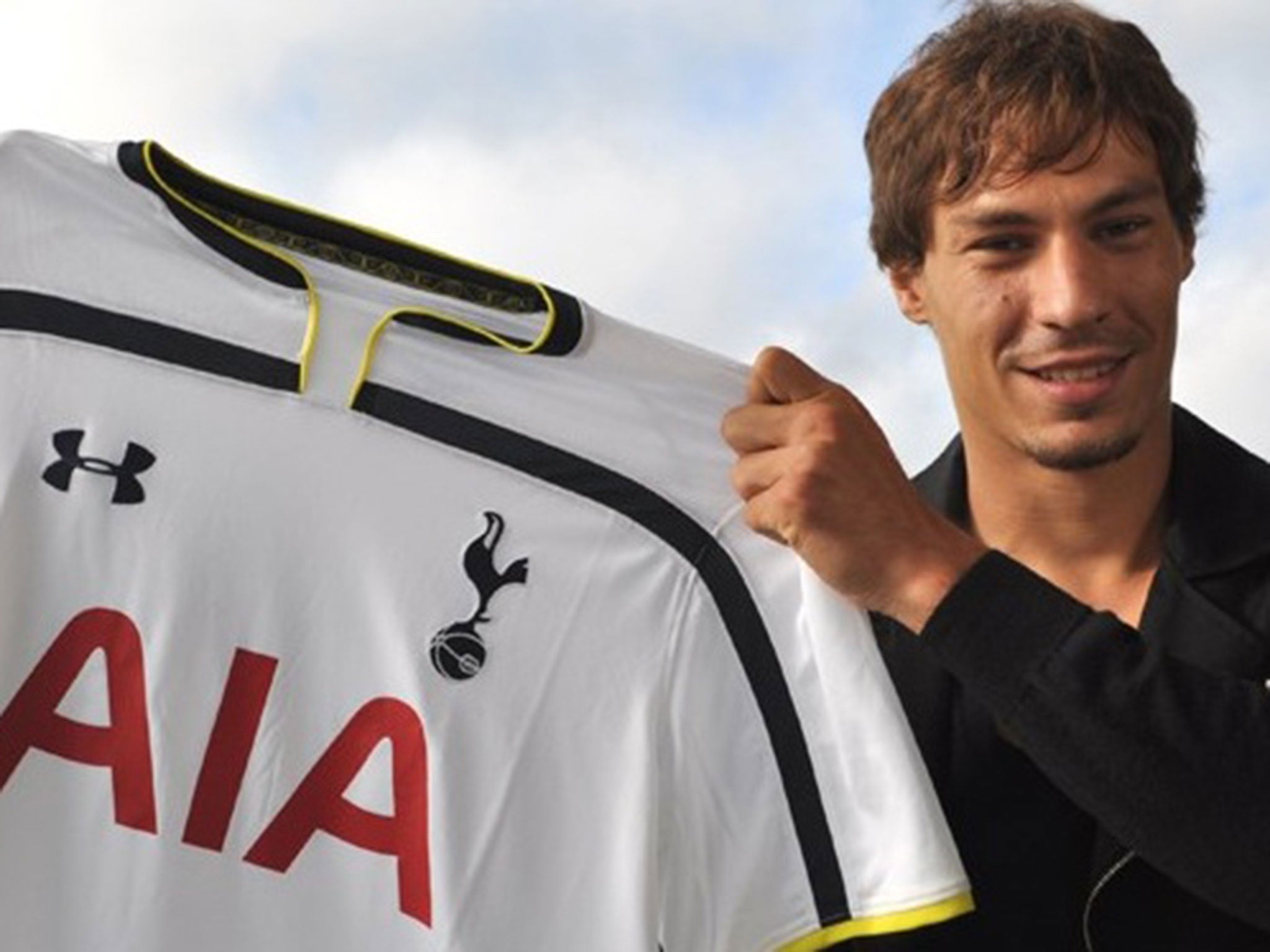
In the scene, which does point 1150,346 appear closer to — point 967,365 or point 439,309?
point 967,365

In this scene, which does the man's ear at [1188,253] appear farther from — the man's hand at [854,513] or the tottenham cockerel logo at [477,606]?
the tottenham cockerel logo at [477,606]

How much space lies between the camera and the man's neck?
3896 millimetres

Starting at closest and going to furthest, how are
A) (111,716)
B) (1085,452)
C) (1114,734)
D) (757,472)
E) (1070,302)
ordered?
(1114,734)
(111,716)
(757,472)
(1070,302)
(1085,452)

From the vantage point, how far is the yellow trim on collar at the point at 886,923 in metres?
3.34

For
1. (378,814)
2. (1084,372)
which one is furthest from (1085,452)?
(378,814)

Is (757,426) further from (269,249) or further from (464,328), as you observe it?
(269,249)

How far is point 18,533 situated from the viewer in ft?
10.7

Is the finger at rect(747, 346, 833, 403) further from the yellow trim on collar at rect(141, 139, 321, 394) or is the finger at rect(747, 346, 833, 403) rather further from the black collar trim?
the yellow trim on collar at rect(141, 139, 321, 394)

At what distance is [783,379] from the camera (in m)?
3.41

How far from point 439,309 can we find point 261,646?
1.99 ft

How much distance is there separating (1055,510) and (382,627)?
128 centimetres

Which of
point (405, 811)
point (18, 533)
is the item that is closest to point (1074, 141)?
point (405, 811)

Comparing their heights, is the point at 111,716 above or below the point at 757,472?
below

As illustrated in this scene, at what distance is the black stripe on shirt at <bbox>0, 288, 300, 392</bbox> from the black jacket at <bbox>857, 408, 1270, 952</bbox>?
1.08 meters
